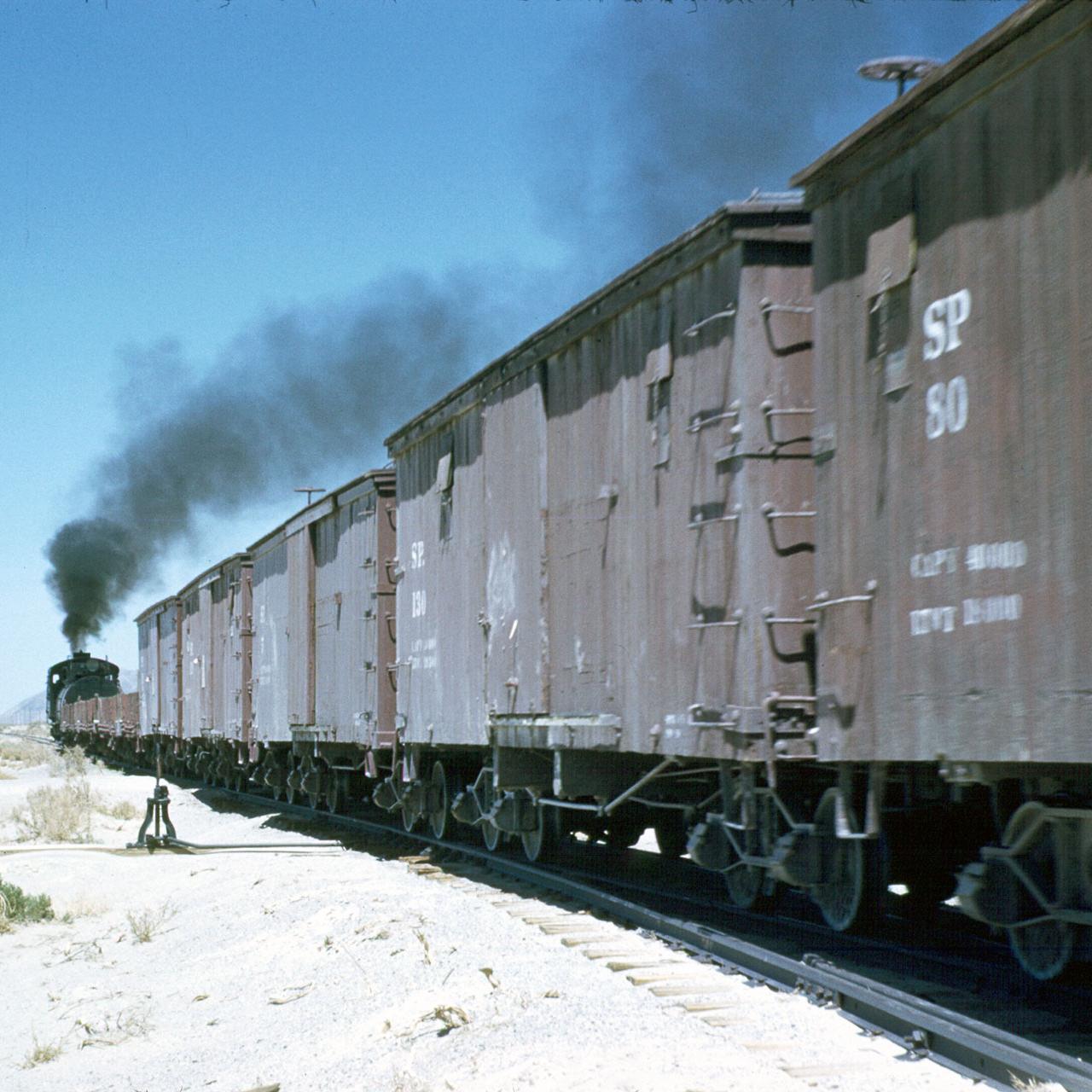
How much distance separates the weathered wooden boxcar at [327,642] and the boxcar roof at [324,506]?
2 centimetres

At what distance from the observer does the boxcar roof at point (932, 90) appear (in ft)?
17.5

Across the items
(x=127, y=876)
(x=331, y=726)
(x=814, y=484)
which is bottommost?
(x=127, y=876)

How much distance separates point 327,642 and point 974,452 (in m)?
14.0

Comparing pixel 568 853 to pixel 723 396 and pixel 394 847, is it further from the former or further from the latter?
pixel 723 396

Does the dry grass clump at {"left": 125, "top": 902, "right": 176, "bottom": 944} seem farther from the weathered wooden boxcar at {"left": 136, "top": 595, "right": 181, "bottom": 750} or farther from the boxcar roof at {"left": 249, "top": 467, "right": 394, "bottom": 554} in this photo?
the weathered wooden boxcar at {"left": 136, "top": 595, "right": 181, "bottom": 750}

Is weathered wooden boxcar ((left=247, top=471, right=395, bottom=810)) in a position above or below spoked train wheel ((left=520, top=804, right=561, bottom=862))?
above

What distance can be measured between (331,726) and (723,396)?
36.5ft

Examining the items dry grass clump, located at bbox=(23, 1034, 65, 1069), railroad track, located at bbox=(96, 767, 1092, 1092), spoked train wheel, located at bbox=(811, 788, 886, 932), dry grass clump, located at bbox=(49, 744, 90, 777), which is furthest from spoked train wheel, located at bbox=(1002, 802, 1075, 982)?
dry grass clump, located at bbox=(49, 744, 90, 777)

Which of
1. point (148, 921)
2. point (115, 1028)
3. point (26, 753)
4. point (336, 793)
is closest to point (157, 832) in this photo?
point (336, 793)

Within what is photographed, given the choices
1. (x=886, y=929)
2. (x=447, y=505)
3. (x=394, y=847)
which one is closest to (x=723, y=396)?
(x=886, y=929)

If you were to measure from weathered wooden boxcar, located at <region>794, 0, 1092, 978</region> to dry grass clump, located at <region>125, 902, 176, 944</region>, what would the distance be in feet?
25.1

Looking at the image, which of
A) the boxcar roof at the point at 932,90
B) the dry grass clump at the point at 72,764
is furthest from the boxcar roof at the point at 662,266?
the dry grass clump at the point at 72,764

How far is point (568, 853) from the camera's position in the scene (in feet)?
46.5

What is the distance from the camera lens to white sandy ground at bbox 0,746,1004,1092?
6.16 m
